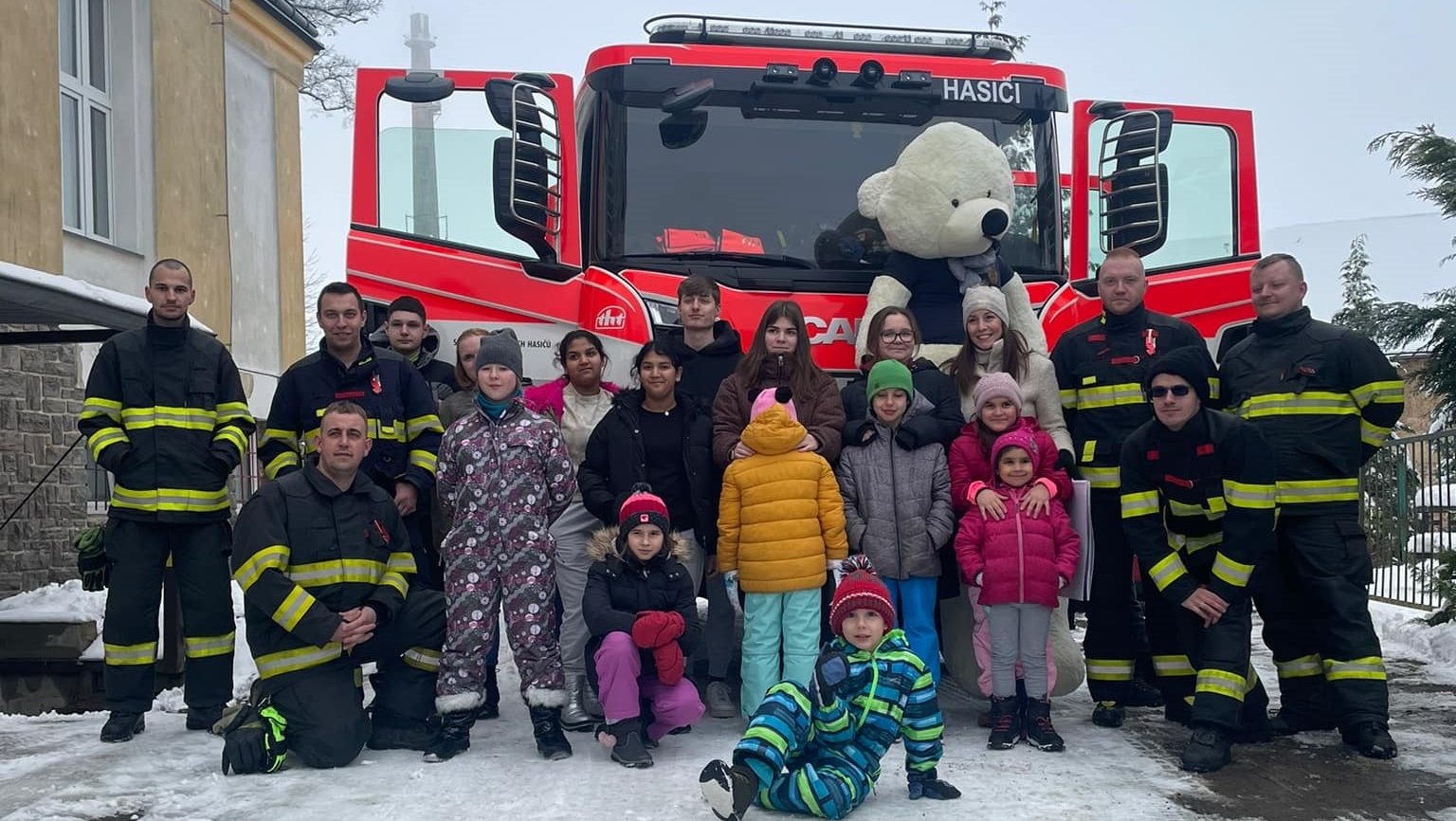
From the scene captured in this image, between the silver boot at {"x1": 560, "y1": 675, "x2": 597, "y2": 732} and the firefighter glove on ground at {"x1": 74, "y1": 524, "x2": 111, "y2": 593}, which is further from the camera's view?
the firefighter glove on ground at {"x1": 74, "y1": 524, "x2": 111, "y2": 593}

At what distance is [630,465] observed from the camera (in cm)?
573

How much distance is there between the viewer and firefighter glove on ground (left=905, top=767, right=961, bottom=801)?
455 cm

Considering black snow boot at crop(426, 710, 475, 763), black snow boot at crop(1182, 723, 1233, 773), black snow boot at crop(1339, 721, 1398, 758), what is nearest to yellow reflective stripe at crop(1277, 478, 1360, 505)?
black snow boot at crop(1339, 721, 1398, 758)

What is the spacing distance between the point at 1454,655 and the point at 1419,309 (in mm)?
2681

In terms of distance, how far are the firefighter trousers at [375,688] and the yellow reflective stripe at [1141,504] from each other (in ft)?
9.48

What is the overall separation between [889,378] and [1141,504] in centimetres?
116

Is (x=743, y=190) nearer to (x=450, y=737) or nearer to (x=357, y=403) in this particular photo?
(x=357, y=403)

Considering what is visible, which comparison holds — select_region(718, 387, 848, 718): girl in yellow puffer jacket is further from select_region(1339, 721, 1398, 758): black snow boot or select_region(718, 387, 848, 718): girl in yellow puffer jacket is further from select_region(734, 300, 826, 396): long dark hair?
select_region(1339, 721, 1398, 758): black snow boot

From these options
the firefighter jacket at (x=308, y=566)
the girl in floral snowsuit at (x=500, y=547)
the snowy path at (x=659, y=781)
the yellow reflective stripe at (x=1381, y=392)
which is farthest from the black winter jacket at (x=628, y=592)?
the yellow reflective stripe at (x=1381, y=392)

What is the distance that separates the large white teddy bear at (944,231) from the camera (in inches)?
251

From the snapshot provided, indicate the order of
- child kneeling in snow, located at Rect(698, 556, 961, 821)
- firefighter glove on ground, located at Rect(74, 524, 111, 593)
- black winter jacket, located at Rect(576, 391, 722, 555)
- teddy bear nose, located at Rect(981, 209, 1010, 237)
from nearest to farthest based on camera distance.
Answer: child kneeling in snow, located at Rect(698, 556, 961, 821), black winter jacket, located at Rect(576, 391, 722, 555), teddy bear nose, located at Rect(981, 209, 1010, 237), firefighter glove on ground, located at Rect(74, 524, 111, 593)

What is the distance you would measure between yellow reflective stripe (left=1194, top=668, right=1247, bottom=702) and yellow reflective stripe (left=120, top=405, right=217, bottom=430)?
4330mm

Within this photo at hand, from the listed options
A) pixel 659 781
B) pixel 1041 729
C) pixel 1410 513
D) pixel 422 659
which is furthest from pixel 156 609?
pixel 1410 513

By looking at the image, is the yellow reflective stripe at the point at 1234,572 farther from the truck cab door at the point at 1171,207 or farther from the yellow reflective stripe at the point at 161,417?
the yellow reflective stripe at the point at 161,417
